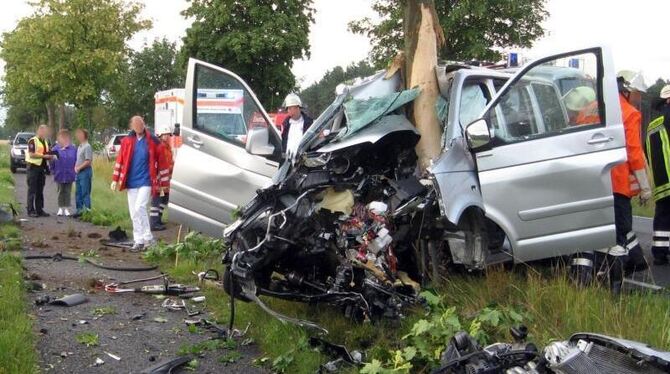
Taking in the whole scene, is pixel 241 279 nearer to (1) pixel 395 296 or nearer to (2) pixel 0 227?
(1) pixel 395 296

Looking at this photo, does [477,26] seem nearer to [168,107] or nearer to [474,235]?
[168,107]

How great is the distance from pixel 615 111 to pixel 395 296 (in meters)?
2.20

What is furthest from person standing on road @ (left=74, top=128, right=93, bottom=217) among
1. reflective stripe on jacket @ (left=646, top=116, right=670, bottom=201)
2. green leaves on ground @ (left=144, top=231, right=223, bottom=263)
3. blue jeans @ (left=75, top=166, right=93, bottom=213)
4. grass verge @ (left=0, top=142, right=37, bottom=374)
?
reflective stripe on jacket @ (left=646, top=116, right=670, bottom=201)

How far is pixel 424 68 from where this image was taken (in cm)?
620

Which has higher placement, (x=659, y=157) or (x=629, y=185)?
(x=659, y=157)

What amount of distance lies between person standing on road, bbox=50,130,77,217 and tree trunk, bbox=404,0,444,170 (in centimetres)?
854

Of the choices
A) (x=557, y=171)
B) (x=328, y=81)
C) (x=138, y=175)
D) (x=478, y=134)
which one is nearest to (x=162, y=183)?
(x=138, y=175)

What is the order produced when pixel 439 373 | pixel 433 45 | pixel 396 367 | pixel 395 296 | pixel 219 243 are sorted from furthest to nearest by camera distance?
pixel 219 243 < pixel 433 45 < pixel 395 296 < pixel 396 367 < pixel 439 373

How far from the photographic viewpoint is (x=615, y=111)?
528 cm

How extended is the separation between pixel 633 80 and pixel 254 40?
20.6 meters

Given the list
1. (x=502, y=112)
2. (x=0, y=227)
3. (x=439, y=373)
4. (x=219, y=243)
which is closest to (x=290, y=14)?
(x=0, y=227)

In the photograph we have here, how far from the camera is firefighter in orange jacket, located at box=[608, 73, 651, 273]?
6.04m

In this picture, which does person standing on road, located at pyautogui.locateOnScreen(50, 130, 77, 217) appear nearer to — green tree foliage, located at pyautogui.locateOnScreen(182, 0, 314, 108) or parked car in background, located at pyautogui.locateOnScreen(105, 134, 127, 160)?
green tree foliage, located at pyautogui.locateOnScreen(182, 0, 314, 108)

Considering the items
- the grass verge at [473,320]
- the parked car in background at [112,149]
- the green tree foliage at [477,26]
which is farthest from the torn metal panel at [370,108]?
the parked car in background at [112,149]
